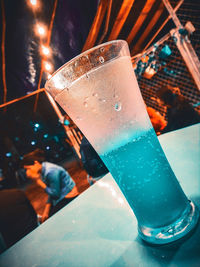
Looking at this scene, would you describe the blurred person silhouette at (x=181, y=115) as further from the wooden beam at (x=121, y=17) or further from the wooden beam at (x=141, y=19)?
the wooden beam at (x=141, y=19)

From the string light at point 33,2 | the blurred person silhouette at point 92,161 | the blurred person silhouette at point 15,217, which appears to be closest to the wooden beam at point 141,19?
the string light at point 33,2

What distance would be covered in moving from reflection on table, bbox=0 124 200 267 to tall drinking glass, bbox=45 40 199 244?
0.04 metres

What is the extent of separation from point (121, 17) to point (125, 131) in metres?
3.48

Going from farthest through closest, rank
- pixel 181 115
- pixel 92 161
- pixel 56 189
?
pixel 56 189 → pixel 181 115 → pixel 92 161

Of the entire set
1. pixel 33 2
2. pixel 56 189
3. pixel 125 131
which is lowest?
pixel 56 189

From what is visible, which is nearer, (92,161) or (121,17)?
(92,161)

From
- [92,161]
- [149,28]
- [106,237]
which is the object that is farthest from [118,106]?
Answer: [149,28]

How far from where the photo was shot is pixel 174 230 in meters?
0.33

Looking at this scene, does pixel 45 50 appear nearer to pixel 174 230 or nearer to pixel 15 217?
pixel 15 217

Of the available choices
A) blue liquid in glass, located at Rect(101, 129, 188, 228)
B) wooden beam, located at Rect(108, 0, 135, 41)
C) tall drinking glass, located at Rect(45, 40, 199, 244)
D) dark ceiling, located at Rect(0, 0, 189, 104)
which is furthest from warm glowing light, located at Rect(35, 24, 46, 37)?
blue liquid in glass, located at Rect(101, 129, 188, 228)

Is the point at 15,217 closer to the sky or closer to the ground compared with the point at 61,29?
closer to the ground

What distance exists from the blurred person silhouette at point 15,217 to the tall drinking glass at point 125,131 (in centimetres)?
197

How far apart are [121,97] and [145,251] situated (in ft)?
1.02

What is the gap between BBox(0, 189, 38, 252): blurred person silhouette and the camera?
1.80m
